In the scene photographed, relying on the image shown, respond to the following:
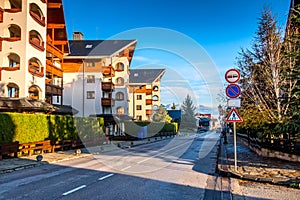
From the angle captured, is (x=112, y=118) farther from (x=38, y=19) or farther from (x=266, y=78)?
(x=266, y=78)

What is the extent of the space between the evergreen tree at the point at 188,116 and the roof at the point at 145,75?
17.2 meters

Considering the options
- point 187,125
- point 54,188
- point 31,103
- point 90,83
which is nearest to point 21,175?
point 54,188

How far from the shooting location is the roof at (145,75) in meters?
66.5

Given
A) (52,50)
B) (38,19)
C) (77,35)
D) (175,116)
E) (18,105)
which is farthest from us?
(175,116)

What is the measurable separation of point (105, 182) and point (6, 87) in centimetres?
1893

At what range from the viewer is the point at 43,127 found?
65.5 feet

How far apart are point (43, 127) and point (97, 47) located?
86.1ft

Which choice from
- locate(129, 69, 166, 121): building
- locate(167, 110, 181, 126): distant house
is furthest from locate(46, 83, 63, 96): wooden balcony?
locate(167, 110, 181, 126): distant house

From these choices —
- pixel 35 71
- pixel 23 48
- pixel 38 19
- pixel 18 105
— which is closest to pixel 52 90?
pixel 35 71

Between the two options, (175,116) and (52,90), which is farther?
(175,116)

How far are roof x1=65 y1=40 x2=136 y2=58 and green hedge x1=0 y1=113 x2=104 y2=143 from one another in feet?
52.6

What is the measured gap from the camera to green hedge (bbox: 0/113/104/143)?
16.5 metres

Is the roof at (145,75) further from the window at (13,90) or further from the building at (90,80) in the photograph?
the window at (13,90)

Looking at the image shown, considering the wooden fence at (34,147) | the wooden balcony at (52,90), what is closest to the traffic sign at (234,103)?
the wooden fence at (34,147)
